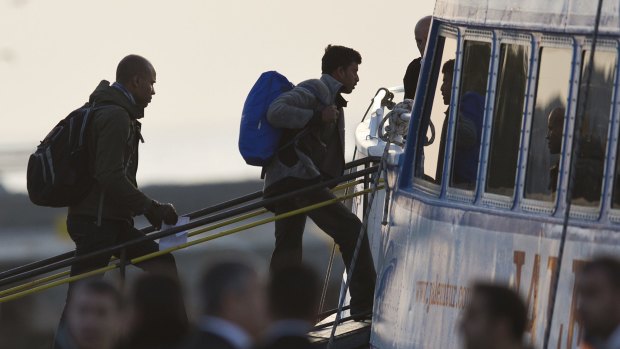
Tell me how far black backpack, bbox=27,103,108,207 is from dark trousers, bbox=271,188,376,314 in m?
1.51

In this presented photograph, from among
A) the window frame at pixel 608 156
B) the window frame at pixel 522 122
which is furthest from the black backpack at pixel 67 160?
the window frame at pixel 608 156

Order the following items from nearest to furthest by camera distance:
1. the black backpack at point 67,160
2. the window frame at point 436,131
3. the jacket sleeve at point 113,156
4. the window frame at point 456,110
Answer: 1. the window frame at point 456,110
2. the window frame at point 436,131
3. the jacket sleeve at point 113,156
4. the black backpack at point 67,160

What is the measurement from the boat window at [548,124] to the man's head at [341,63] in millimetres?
2756

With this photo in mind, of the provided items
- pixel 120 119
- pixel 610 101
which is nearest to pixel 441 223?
pixel 610 101

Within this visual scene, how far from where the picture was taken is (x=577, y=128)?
13.3 m

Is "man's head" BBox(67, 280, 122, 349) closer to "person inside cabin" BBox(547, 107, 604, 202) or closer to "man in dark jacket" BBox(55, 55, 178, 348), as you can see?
"person inside cabin" BBox(547, 107, 604, 202)

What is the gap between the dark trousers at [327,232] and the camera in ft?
52.9

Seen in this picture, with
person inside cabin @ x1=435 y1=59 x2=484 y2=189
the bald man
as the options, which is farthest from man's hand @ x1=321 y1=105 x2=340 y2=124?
person inside cabin @ x1=435 y1=59 x2=484 y2=189

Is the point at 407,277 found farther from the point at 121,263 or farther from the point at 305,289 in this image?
the point at 305,289

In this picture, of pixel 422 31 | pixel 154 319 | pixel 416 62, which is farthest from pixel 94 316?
pixel 422 31

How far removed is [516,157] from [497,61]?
0.62m

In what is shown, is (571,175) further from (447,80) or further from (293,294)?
(293,294)

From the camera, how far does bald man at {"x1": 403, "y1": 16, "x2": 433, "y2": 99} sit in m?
16.6

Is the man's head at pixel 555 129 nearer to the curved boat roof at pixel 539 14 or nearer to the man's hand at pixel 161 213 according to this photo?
the curved boat roof at pixel 539 14
